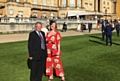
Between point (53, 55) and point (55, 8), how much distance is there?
52.7 meters

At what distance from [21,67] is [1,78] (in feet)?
5.97

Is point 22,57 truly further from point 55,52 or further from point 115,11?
point 115,11

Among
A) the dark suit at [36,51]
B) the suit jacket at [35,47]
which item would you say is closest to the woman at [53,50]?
the dark suit at [36,51]

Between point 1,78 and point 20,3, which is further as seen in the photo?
point 20,3

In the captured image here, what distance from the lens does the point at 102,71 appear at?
9914 millimetres

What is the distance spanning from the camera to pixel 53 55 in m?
8.08

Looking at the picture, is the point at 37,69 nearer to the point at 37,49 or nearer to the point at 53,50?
the point at 37,49

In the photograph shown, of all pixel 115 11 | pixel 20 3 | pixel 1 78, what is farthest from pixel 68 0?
pixel 1 78

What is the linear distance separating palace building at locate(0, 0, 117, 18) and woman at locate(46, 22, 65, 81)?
39.7 metres

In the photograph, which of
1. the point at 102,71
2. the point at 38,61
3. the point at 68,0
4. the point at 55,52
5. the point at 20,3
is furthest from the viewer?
the point at 68,0

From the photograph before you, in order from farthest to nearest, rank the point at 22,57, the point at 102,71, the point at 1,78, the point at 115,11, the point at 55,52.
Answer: the point at 115,11 < the point at 22,57 < the point at 102,71 < the point at 1,78 < the point at 55,52

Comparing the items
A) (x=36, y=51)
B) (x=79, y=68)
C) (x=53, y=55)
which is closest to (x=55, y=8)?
(x=79, y=68)

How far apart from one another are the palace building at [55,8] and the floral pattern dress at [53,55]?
130 feet

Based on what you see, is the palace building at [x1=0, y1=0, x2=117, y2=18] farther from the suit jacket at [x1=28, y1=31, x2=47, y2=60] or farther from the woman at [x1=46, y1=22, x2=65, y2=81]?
the suit jacket at [x1=28, y1=31, x2=47, y2=60]
